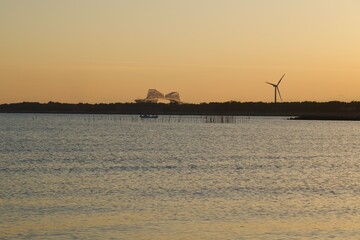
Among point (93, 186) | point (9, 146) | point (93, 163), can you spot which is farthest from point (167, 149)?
point (93, 186)

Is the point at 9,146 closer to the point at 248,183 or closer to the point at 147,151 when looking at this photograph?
the point at 147,151

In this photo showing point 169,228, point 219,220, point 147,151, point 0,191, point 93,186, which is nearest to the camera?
point 169,228

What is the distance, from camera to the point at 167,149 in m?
95.8

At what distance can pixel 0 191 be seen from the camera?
4581 cm

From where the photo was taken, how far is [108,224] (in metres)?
34.2

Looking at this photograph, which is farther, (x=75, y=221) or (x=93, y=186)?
(x=93, y=186)

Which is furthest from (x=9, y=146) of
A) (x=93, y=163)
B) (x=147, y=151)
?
(x=93, y=163)

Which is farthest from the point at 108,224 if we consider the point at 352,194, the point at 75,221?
the point at 352,194

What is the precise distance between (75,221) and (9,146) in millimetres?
63464

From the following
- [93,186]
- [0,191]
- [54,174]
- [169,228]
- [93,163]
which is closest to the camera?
[169,228]

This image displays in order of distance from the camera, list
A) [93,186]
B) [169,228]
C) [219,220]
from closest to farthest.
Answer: [169,228] → [219,220] → [93,186]

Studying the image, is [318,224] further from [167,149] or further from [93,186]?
[167,149]

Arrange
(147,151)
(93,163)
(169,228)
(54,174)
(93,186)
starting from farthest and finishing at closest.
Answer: (147,151)
(93,163)
(54,174)
(93,186)
(169,228)

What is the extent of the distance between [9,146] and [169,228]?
6609 cm
